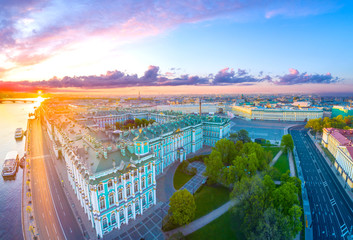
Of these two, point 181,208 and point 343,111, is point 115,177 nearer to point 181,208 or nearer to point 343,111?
point 181,208

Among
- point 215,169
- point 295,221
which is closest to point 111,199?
point 215,169

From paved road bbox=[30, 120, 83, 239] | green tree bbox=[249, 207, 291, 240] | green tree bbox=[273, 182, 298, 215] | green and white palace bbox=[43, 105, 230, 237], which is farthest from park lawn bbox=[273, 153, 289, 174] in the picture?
paved road bbox=[30, 120, 83, 239]

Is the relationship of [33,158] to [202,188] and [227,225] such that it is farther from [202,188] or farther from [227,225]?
[227,225]

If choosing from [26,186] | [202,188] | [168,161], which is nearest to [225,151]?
[202,188]

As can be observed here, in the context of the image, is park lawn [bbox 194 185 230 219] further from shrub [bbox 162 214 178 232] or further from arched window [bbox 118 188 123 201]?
arched window [bbox 118 188 123 201]

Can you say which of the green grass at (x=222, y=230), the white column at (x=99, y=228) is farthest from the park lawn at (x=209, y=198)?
the white column at (x=99, y=228)

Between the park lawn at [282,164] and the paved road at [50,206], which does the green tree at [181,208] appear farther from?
the park lawn at [282,164]
